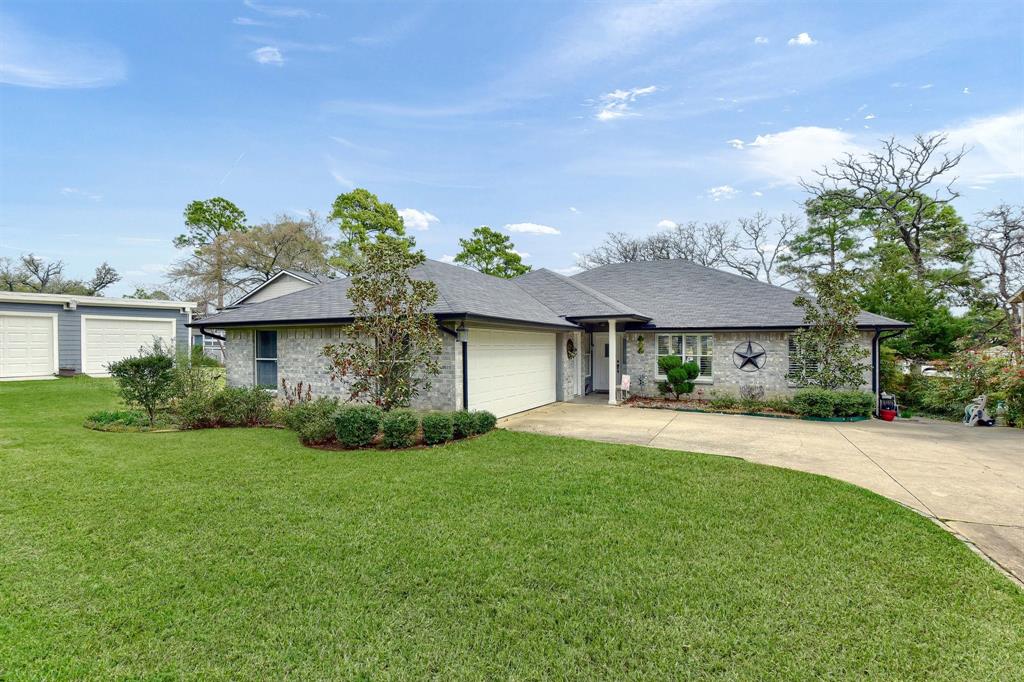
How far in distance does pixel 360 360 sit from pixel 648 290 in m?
12.1

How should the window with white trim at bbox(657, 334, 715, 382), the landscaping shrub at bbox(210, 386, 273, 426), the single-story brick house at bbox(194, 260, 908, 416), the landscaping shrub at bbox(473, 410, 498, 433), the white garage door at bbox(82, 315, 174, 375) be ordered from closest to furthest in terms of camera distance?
the landscaping shrub at bbox(473, 410, 498, 433), the landscaping shrub at bbox(210, 386, 273, 426), the single-story brick house at bbox(194, 260, 908, 416), the window with white trim at bbox(657, 334, 715, 382), the white garage door at bbox(82, 315, 174, 375)

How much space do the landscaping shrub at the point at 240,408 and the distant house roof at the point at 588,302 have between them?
2268 mm

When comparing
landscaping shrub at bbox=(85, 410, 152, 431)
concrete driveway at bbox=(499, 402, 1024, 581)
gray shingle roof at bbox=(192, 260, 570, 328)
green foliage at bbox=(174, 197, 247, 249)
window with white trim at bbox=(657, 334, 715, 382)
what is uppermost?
green foliage at bbox=(174, 197, 247, 249)

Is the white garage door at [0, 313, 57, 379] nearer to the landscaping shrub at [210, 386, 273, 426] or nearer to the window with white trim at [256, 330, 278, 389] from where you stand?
the window with white trim at [256, 330, 278, 389]

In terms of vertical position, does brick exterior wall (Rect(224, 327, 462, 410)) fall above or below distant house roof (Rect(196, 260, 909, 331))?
below

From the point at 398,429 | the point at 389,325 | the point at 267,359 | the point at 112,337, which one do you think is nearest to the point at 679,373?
the point at 389,325

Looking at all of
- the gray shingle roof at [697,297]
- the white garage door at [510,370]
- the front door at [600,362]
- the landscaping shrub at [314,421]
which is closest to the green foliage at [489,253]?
the gray shingle roof at [697,297]

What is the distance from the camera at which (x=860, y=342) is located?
42.7 ft

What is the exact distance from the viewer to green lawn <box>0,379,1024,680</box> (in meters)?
2.73

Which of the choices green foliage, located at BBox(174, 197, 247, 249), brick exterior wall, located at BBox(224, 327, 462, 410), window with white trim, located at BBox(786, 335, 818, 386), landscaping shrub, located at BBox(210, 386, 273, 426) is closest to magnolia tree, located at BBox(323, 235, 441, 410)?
brick exterior wall, located at BBox(224, 327, 462, 410)

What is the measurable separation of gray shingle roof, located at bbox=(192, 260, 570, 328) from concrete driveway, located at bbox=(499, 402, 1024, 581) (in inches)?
109

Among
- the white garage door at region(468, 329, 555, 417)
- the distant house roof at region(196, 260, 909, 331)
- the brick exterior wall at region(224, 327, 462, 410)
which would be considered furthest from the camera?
the distant house roof at region(196, 260, 909, 331)

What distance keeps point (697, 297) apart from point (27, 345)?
982 inches

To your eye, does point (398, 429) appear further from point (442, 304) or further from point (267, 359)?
point (267, 359)
